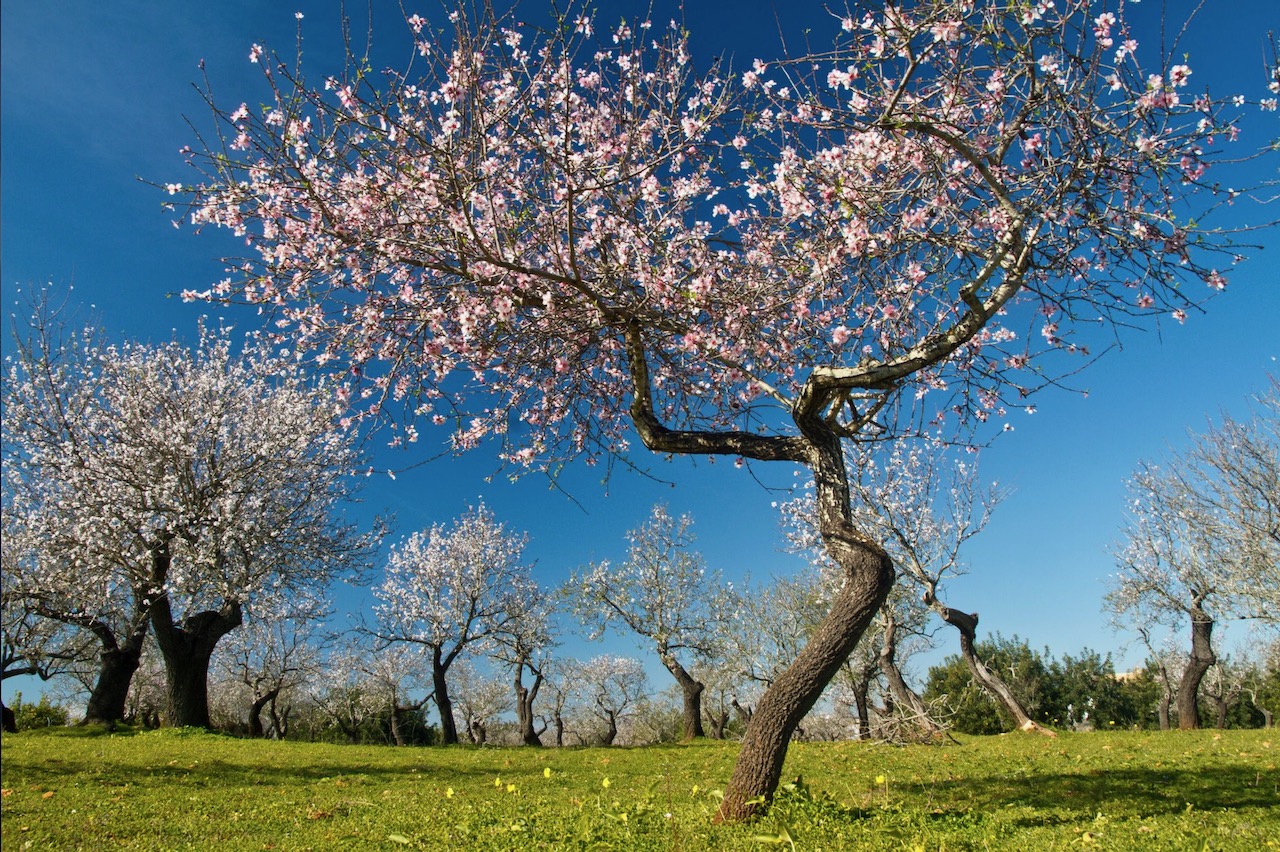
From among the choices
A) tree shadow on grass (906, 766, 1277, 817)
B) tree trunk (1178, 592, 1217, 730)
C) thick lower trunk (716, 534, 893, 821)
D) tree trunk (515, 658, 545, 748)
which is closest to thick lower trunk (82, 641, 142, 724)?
tree trunk (515, 658, 545, 748)

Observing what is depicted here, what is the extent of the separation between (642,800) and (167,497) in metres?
16.4

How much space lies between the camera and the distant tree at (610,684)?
43.9 meters

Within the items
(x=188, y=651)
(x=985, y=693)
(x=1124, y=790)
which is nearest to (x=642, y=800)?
(x=1124, y=790)

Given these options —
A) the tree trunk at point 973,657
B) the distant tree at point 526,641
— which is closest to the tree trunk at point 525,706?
the distant tree at point 526,641

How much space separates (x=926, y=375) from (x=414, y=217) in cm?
573

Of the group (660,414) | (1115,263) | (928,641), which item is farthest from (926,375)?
(928,641)

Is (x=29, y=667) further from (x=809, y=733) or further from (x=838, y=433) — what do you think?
(x=809, y=733)

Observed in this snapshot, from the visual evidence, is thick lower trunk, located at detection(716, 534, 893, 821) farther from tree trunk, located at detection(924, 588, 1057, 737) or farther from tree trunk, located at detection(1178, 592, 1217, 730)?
tree trunk, located at detection(1178, 592, 1217, 730)

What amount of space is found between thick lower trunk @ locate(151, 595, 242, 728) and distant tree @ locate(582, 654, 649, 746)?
2678 cm

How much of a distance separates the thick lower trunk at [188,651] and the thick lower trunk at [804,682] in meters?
17.3

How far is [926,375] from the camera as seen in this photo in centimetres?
833

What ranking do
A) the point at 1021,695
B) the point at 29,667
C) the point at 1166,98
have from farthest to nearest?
the point at 1021,695, the point at 29,667, the point at 1166,98

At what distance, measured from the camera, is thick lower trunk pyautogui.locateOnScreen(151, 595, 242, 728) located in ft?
61.1

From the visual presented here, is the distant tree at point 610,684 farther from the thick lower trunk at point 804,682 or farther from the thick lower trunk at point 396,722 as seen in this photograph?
the thick lower trunk at point 804,682
